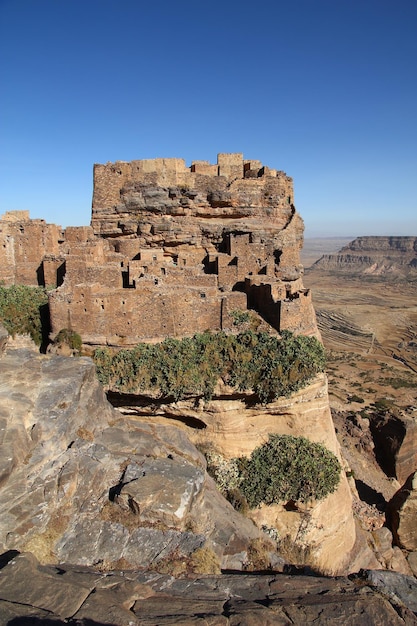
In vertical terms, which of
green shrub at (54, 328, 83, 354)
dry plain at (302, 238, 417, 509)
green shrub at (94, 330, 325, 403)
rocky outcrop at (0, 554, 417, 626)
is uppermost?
green shrub at (54, 328, 83, 354)

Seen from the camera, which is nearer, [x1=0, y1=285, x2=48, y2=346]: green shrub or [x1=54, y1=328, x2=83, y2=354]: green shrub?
[x1=54, y1=328, x2=83, y2=354]: green shrub

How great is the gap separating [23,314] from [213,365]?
8.23 meters

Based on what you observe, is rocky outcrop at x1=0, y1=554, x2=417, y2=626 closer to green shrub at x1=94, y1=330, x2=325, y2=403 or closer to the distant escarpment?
green shrub at x1=94, y1=330, x2=325, y2=403

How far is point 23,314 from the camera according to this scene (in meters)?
18.0

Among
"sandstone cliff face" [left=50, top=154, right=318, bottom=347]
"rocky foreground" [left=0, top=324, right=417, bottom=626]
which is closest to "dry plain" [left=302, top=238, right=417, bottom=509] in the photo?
"sandstone cliff face" [left=50, top=154, right=318, bottom=347]

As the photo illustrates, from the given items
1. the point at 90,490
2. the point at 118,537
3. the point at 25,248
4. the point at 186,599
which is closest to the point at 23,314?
the point at 25,248

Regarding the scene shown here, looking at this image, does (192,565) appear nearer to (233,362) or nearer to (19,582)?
(19,582)

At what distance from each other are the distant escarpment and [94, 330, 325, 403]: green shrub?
14971cm

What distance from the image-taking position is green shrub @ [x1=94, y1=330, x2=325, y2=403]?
54.6 ft

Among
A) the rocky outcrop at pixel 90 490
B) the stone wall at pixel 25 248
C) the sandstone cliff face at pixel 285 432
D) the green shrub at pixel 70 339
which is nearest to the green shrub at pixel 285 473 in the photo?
the sandstone cliff face at pixel 285 432

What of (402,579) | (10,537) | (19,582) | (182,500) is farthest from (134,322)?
(402,579)

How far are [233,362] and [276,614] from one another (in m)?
10.1

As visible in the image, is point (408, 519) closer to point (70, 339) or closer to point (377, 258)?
point (70, 339)

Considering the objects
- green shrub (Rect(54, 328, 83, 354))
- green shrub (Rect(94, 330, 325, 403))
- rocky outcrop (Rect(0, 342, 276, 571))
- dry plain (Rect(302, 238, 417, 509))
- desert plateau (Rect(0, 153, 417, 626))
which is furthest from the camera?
dry plain (Rect(302, 238, 417, 509))
